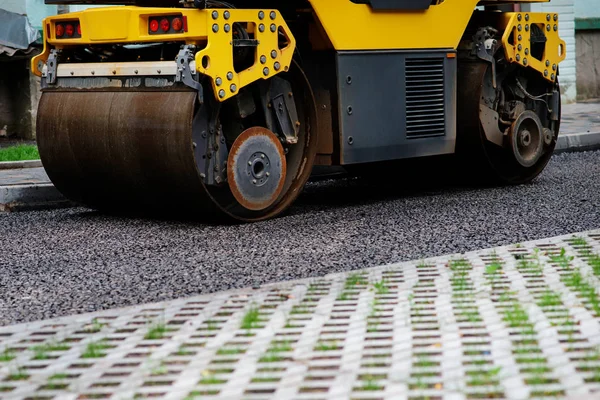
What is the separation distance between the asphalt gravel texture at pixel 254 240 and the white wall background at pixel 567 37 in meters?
10.3

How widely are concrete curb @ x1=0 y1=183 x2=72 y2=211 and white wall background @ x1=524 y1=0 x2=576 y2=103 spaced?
11.9 metres

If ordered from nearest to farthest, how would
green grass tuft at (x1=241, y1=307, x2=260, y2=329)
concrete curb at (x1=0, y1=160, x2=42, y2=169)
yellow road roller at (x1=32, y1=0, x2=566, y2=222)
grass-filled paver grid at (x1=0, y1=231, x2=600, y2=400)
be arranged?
1. grass-filled paver grid at (x1=0, y1=231, x2=600, y2=400)
2. green grass tuft at (x1=241, y1=307, x2=260, y2=329)
3. yellow road roller at (x1=32, y1=0, x2=566, y2=222)
4. concrete curb at (x1=0, y1=160, x2=42, y2=169)

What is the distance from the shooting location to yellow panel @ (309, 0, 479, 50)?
853 cm

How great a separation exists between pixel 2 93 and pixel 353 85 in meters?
8.03

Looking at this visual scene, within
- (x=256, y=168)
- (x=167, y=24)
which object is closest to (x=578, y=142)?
(x=256, y=168)

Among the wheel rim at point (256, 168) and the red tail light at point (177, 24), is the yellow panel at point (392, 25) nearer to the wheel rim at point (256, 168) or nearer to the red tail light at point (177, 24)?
the wheel rim at point (256, 168)

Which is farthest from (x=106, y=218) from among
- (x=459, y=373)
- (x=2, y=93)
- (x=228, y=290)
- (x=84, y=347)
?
(x=2, y=93)

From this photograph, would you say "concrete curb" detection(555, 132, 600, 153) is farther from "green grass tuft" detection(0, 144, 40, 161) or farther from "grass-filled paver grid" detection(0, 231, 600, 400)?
"grass-filled paver grid" detection(0, 231, 600, 400)

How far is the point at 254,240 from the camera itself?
24.5 feet

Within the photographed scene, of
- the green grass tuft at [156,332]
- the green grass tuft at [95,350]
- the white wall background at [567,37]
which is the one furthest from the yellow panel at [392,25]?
the white wall background at [567,37]

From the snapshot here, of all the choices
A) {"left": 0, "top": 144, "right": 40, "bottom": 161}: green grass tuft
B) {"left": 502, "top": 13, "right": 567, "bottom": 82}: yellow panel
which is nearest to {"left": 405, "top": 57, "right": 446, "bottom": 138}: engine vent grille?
{"left": 502, "top": 13, "right": 567, "bottom": 82}: yellow panel

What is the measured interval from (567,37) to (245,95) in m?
13.1

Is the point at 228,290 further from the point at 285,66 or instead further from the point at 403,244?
the point at 285,66

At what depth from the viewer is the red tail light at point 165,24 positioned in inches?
305
